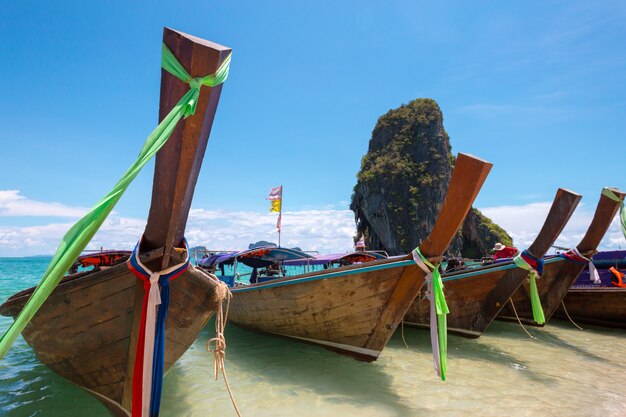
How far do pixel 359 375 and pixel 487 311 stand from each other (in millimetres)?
3429

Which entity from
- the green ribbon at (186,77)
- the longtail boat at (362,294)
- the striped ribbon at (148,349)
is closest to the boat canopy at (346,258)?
the longtail boat at (362,294)

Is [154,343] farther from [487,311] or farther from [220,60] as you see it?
[487,311]

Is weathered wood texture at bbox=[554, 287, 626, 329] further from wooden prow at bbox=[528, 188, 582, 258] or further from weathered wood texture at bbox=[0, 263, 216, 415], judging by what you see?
weathered wood texture at bbox=[0, 263, 216, 415]

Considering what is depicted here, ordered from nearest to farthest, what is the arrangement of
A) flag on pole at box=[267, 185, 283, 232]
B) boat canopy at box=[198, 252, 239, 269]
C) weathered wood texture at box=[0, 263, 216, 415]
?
weathered wood texture at box=[0, 263, 216, 415] < boat canopy at box=[198, 252, 239, 269] < flag on pole at box=[267, 185, 283, 232]

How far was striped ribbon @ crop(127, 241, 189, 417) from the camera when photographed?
2.62 m

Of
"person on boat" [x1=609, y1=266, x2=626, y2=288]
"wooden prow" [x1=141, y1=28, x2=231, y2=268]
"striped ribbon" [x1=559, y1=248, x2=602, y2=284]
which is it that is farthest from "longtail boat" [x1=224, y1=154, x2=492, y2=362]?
"person on boat" [x1=609, y1=266, x2=626, y2=288]

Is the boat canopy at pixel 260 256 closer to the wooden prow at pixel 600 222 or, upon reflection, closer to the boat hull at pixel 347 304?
the boat hull at pixel 347 304

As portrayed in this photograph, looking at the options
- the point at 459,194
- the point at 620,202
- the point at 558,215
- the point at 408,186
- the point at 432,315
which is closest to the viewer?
the point at 459,194

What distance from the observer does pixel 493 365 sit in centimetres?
549

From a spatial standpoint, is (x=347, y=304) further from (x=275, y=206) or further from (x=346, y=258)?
(x=275, y=206)

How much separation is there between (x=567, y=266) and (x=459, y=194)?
556 centimetres

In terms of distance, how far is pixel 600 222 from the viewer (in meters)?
6.76

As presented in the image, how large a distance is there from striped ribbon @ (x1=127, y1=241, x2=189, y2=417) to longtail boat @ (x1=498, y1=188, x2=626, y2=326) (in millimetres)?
7061

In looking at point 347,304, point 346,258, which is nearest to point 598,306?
point 346,258
